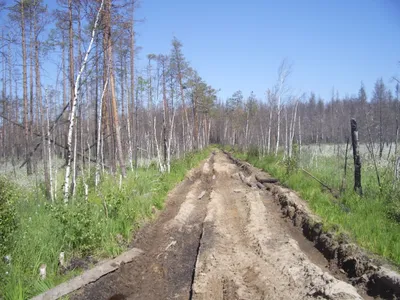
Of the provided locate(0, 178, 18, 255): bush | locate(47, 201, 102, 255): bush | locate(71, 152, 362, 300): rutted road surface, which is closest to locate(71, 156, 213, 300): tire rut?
locate(71, 152, 362, 300): rutted road surface

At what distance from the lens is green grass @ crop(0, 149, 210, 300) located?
4.62m

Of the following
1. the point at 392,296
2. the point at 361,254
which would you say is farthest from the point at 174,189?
the point at 392,296

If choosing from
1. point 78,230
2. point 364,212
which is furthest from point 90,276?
point 364,212

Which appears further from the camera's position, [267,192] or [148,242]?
[267,192]

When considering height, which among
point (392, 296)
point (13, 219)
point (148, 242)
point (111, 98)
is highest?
point (111, 98)

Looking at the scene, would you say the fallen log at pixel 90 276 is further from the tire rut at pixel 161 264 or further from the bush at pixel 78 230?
the bush at pixel 78 230

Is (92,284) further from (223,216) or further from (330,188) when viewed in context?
(330,188)

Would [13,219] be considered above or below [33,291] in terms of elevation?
above

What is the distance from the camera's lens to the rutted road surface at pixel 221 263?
15.3 ft

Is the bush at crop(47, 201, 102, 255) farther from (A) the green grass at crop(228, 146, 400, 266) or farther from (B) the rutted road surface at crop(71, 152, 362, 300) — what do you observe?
(A) the green grass at crop(228, 146, 400, 266)

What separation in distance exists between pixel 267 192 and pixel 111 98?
27.6 ft

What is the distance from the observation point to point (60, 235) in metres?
5.93

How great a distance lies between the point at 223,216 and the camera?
8672mm

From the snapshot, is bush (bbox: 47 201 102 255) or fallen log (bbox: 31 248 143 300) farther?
bush (bbox: 47 201 102 255)
